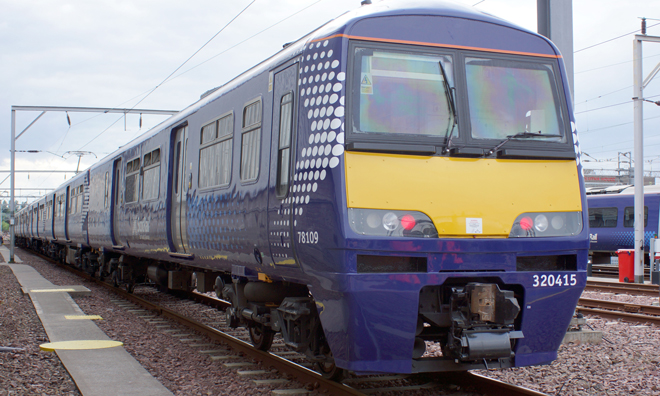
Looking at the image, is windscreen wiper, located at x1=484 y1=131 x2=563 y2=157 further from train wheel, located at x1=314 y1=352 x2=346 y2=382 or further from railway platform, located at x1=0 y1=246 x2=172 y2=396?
railway platform, located at x1=0 y1=246 x2=172 y2=396

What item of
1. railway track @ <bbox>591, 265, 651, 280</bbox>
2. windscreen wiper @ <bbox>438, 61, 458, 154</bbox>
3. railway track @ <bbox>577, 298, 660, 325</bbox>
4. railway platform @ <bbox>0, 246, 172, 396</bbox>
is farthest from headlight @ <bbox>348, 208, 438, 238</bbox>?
railway track @ <bbox>591, 265, 651, 280</bbox>

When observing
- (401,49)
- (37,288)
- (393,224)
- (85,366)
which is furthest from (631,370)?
(37,288)

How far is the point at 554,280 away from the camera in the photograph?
4629mm

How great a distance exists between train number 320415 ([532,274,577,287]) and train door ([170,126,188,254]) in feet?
15.5

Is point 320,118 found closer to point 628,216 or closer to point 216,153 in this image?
point 216,153

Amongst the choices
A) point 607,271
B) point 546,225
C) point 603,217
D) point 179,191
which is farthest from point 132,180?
point 603,217

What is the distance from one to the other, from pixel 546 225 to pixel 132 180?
347 inches

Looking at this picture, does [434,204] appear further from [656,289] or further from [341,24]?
[656,289]

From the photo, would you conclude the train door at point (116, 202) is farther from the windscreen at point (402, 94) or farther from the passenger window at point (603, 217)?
the passenger window at point (603, 217)

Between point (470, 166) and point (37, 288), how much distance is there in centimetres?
1297

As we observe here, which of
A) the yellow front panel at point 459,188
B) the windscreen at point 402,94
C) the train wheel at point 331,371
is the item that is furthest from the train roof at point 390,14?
the train wheel at point 331,371

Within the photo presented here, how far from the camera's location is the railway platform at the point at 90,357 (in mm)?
5473

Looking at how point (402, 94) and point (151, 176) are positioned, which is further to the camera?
point (151, 176)

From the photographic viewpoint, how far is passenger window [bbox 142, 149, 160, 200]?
31.4ft
